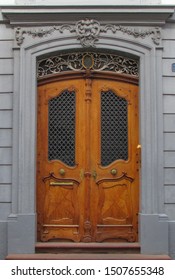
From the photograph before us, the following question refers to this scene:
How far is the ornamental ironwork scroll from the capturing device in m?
7.30

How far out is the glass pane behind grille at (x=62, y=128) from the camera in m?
7.24

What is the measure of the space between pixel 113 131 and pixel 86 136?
0.44m

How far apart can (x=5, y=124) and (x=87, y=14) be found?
2.09 meters

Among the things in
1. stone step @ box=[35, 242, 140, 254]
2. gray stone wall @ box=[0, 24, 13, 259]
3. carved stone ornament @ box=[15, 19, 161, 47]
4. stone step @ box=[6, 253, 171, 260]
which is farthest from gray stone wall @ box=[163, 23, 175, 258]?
gray stone wall @ box=[0, 24, 13, 259]

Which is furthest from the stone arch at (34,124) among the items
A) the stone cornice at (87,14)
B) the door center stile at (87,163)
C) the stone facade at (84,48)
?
the door center stile at (87,163)

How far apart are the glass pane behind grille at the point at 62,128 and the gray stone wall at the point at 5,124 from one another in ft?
2.14

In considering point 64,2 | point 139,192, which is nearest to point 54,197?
point 139,192

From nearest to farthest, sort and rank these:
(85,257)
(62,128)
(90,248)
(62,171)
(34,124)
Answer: (85,257) < (90,248) < (34,124) < (62,171) < (62,128)

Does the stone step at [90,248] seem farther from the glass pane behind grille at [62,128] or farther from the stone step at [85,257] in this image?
the glass pane behind grille at [62,128]

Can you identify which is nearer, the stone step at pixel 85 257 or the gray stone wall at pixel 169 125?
the stone step at pixel 85 257

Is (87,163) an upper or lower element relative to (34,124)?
lower

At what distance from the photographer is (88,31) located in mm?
7125

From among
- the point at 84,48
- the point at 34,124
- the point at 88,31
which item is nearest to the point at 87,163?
the point at 34,124

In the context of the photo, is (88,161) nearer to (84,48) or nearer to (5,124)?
(5,124)
